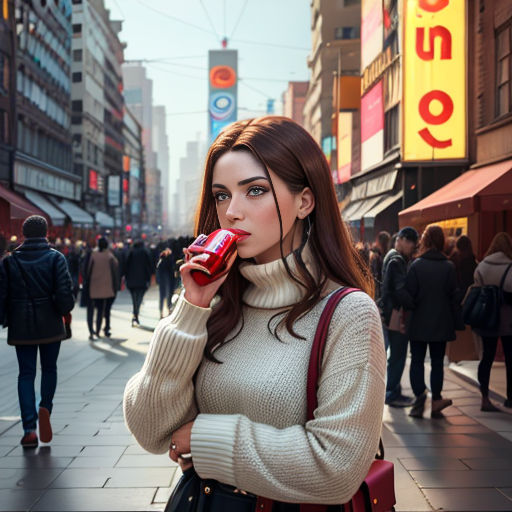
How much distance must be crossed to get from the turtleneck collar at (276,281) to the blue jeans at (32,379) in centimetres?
470

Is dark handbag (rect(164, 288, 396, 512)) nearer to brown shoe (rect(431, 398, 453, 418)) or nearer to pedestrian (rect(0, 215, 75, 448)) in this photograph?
pedestrian (rect(0, 215, 75, 448))

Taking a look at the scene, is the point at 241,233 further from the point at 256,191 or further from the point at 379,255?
the point at 379,255

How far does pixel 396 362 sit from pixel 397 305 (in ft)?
2.75

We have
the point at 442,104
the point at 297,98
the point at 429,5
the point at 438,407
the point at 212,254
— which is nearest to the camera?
the point at 212,254

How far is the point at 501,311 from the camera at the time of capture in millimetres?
7680

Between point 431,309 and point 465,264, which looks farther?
point 465,264

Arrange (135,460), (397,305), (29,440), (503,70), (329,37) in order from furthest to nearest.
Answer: (329,37), (503,70), (397,305), (29,440), (135,460)

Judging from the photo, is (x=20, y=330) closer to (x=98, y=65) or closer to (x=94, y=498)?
(x=94, y=498)

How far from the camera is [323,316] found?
72.9 inches

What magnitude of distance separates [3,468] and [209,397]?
158 inches

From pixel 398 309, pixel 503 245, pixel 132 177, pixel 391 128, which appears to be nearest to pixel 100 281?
pixel 398 309

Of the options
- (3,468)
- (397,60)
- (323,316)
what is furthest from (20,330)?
(397,60)

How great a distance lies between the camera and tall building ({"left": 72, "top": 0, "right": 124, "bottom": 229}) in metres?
65.4

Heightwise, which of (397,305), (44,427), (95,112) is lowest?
(44,427)
